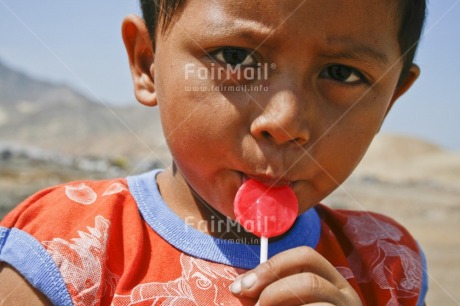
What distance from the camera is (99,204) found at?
1.48 metres

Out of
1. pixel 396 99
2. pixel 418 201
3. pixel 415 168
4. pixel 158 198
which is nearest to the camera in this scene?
pixel 158 198

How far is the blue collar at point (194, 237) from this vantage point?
58.0 inches

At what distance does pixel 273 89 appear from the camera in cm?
122

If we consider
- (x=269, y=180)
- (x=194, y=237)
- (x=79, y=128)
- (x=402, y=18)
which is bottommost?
(x=79, y=128)

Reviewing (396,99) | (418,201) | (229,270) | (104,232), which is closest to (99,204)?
(104,232)

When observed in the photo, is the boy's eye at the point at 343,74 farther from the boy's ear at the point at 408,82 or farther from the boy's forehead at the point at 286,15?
the boy's ear at the point at 408,82

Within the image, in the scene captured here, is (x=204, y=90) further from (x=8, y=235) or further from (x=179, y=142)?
(x=8, y=235)

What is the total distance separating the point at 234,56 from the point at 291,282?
54 cm

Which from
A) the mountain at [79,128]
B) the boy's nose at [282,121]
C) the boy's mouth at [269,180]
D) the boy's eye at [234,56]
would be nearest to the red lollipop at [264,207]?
the boy's mouth at [269,180]

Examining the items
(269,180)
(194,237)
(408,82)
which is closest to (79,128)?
(408,82)

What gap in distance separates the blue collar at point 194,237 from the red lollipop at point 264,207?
0.18 m

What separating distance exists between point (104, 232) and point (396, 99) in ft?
3.33

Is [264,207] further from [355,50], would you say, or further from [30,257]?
[30,257]

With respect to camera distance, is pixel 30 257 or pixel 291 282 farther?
pixel 30 257
